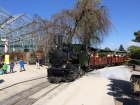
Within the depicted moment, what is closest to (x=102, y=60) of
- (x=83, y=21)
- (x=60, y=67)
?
(x=83, y=21)

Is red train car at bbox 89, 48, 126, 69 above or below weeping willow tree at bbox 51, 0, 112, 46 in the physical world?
below

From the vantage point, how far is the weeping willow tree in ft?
106

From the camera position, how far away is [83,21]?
106 feet

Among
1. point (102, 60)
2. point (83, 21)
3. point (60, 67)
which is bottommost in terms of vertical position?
point (60, 67)

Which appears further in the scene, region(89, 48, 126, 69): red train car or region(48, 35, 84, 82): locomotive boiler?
region(89, 48, 126, 69): red train car

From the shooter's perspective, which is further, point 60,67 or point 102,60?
point 102,60

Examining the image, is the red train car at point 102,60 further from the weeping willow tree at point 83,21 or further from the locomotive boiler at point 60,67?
the locomotive boiler at point 60,67

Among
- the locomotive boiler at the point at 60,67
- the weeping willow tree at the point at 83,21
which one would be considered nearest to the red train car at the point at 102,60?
the weeping willow tree at the point at 83,21

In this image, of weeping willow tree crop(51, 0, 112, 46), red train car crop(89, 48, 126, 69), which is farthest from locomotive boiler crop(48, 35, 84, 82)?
weeping willow tree crop(51, 0, 112, 46)

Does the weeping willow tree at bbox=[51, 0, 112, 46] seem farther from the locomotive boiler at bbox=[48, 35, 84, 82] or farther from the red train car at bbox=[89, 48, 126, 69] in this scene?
the locomotive boiler at bbox=[48, 35, 84, 82]

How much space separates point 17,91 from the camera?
14.9 meters

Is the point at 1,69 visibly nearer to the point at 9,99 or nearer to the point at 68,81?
the point at 68,81

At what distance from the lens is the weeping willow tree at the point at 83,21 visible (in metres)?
32.2

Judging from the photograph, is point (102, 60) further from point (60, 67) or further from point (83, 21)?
point (60, 67)
